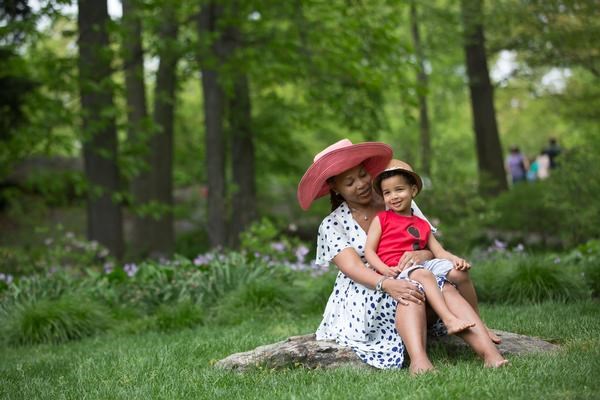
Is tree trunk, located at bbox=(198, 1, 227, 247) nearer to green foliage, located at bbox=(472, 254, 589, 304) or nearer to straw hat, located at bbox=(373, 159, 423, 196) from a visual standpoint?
green foliage, located at bbox=(472, 254, 589, 304)

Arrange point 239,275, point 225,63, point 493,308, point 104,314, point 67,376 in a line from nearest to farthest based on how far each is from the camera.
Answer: point 67,376 → point 493,308 → point 104,314 → point 239,275 → point 225,63

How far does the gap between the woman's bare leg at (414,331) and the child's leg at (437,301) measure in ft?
0.29

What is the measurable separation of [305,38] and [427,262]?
8.35 m

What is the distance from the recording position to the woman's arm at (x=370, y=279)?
507cm

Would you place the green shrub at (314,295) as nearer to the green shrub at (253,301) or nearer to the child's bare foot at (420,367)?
the green shrub at (253,301)

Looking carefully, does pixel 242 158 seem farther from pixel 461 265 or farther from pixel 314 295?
pixel 461 265

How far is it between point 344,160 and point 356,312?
1.01m

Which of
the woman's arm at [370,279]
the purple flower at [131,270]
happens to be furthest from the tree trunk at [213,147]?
the woman's arm at [370,279]

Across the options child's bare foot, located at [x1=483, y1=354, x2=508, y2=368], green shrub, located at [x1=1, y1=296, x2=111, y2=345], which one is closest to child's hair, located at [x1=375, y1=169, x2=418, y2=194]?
child's bare foot, located at [x1=483, y1=354, x2=508, y2=368]

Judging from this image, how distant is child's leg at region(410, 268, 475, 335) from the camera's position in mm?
4918

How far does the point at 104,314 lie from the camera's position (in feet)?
28.1

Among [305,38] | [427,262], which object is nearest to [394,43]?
[305,38]

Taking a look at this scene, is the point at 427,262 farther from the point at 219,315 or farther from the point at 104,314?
the point at 104,314

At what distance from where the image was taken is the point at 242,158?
16547mm
